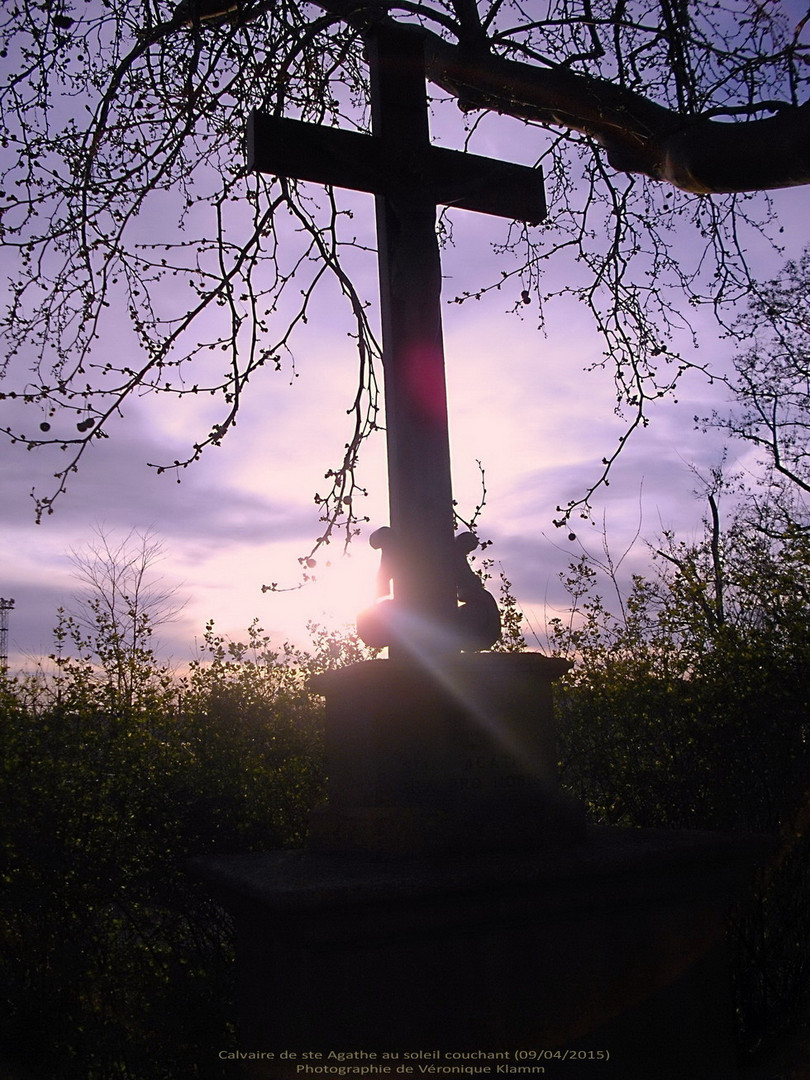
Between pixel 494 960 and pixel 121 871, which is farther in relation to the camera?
pixel 121 871

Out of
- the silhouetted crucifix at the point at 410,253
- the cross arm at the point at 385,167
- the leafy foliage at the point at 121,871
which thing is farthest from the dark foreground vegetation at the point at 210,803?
the cross arm at the point at 385,167

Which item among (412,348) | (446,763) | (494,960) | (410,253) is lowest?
(494,960)

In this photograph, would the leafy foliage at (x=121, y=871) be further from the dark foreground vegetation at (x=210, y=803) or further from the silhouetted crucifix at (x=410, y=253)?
the silhouetted crucifix at (x=410, y=253)

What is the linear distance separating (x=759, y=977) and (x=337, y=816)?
3.22 metres

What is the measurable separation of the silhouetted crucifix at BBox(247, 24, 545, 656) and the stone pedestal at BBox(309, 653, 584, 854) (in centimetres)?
22

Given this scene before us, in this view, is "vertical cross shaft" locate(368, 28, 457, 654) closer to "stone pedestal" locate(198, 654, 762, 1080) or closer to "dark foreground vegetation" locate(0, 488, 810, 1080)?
"stone pedestal" locate(198, 654, 762, 1080)

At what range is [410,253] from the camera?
3.97 metres

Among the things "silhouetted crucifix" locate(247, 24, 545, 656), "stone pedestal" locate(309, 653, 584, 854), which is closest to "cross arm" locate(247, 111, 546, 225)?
"silhouetted crucifix" locate(247, 24, 545, 656)

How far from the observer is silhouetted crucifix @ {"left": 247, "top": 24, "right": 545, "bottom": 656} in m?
3.61

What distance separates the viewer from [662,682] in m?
6.04

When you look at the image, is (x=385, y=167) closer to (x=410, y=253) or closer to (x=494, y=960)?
(x=410, y=253)

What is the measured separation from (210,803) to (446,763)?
2.17 metres

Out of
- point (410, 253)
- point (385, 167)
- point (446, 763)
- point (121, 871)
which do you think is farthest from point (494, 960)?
point (385, 167)

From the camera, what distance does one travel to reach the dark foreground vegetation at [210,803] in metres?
4.10
